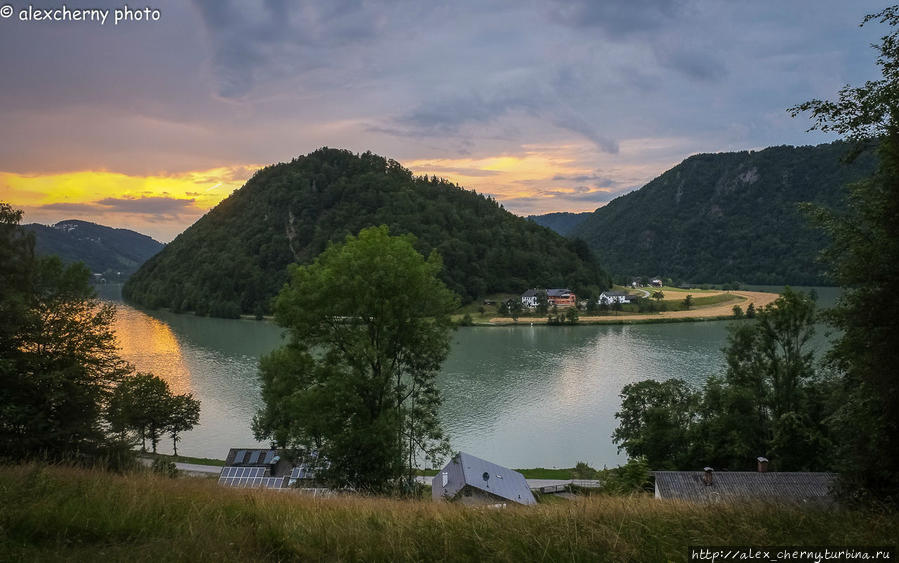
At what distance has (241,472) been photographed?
57.3 feet

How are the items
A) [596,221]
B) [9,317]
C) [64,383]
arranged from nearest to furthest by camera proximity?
[9,317] → [64,383] → [596,221]

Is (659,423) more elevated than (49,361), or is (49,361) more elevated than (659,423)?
(49,361)

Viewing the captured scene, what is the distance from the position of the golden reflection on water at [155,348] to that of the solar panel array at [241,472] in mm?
8681

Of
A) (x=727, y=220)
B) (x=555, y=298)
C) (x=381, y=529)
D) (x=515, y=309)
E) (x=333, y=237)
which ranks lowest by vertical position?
(x=515, y=309)

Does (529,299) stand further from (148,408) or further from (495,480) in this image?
(495,480)

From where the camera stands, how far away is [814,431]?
1477 centimetres

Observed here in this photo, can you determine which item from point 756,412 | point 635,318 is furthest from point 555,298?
point 756,412

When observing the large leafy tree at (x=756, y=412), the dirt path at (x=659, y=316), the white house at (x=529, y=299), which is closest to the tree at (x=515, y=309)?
the dirt path at (x=659, y=316)

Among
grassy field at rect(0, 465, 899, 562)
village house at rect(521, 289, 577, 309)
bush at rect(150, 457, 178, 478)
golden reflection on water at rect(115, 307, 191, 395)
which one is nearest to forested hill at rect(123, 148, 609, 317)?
village house at rect(521, 289, 577, 309)

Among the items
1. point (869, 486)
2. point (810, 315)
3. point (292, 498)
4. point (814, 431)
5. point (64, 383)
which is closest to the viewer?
point (292, 498)

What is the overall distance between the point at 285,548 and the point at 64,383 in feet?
29.9

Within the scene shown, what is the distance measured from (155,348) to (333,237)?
1885 inches

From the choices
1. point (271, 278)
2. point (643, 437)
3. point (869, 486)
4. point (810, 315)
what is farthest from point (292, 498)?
point (271, 278)

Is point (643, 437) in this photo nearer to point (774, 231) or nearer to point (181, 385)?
point (181, 385)
